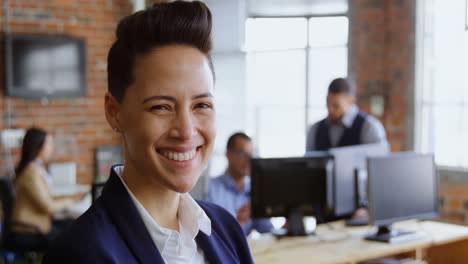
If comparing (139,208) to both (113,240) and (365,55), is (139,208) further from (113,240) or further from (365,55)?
(365,55)

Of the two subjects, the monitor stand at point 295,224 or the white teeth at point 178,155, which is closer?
the white teeth at point 178,155

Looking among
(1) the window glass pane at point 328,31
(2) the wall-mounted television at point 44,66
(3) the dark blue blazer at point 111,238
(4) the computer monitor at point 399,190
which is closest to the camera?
(3) the dark blue blazer at point 111,238

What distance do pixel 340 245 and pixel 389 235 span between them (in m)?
0.31

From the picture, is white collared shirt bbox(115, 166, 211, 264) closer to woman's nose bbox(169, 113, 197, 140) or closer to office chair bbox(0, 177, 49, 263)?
woman's nose bbox(169, 113, 197, 140)

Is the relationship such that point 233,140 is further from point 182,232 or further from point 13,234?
point 182,232

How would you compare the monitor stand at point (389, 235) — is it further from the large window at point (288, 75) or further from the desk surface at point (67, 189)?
the desk surface at point (67, 189)

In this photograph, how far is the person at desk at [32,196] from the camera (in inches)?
168

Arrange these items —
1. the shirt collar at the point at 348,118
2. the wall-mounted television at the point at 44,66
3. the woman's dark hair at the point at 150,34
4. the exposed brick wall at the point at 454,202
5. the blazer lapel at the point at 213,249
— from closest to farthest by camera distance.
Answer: the woman's dark hair at the point at 150,34, the blazer lapel at the point at 213,249, the shirt collar at the point at 348,118, the exposed brick wall at the point at 454,202, the wall-mounted television at the point at 44,66

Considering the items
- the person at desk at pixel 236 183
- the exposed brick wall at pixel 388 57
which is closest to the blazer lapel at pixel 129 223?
the person at desk at pixel 236 183

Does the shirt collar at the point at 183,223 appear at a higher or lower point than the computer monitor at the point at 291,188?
higher

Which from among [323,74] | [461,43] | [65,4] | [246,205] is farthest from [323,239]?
[65,4]

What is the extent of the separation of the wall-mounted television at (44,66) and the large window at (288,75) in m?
1.67

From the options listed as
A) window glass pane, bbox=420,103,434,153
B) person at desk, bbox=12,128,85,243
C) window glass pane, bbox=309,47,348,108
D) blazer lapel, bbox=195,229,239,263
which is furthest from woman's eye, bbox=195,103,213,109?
window glass pane, bbox=309,47,348,108

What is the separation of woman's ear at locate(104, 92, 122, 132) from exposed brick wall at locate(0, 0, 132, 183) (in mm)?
4553
